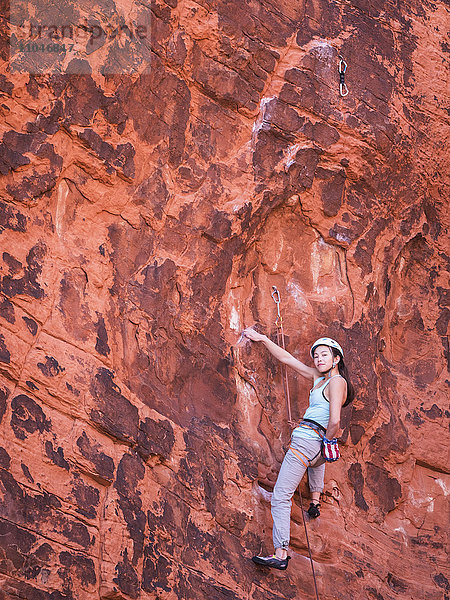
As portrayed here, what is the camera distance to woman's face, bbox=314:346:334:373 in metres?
5.71

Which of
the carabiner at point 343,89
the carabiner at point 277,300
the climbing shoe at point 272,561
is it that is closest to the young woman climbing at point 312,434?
the climbing shoe at point 272,561

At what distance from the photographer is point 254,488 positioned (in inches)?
224

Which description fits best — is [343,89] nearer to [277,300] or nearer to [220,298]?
[277,300]

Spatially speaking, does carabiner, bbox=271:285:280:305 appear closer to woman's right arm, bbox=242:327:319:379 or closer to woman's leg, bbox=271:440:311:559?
woman's right arm, bbox=242:327:319:379


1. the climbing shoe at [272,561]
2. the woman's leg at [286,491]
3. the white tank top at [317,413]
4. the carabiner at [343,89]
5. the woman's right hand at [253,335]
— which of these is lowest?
the climbing shoe at [272,561]

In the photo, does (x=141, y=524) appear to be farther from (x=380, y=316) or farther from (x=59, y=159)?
(x=380, y=316)

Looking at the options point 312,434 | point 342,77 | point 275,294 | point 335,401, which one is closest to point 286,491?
point 312,434

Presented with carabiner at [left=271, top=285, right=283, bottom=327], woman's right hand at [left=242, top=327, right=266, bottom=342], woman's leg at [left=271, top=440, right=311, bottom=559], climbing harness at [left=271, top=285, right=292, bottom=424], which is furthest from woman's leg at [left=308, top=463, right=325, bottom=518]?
carabiner at [left=271, top=285, right=283, bottom=327]

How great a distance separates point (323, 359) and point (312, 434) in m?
0.61

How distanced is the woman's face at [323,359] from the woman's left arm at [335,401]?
0.59ft

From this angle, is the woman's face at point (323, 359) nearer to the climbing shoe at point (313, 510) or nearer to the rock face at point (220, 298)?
the rock face at point (220, 298)

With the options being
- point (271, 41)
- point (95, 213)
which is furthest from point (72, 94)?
point (271, 41)

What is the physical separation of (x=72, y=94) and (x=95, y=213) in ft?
2.90

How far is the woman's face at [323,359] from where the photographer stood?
571 cm
